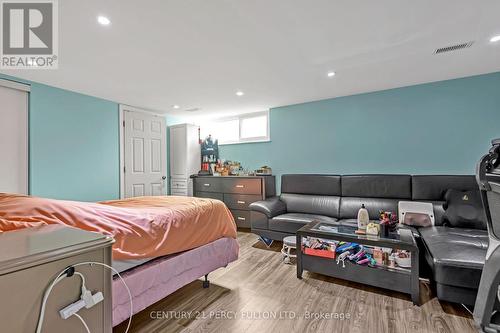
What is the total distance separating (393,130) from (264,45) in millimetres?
2434

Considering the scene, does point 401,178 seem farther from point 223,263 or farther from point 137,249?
point 137,249

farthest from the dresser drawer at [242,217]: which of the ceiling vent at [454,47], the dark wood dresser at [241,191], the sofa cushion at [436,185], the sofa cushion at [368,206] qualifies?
the ceiling vent at [454,47]

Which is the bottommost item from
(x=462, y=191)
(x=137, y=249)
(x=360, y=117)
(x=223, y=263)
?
(x=223, y=263)

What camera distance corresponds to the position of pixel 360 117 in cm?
359

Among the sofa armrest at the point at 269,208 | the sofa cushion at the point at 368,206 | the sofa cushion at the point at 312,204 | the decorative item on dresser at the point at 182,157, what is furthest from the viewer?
the decorative item on dresser at the point at 182,157

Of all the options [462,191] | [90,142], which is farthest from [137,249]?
[462,191]

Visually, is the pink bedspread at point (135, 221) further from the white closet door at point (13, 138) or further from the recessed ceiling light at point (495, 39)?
the recessed ceiling light at point (495, 39)

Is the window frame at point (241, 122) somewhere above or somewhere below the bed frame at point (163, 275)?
above

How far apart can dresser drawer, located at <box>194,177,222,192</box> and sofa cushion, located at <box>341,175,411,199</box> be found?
2.26 metres

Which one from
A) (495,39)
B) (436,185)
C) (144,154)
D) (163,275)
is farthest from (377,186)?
(144,154)

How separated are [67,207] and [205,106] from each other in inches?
127

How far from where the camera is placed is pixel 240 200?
13.5 feet

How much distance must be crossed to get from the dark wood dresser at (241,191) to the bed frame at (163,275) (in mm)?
1723

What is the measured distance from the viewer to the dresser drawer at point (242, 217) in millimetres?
4016
